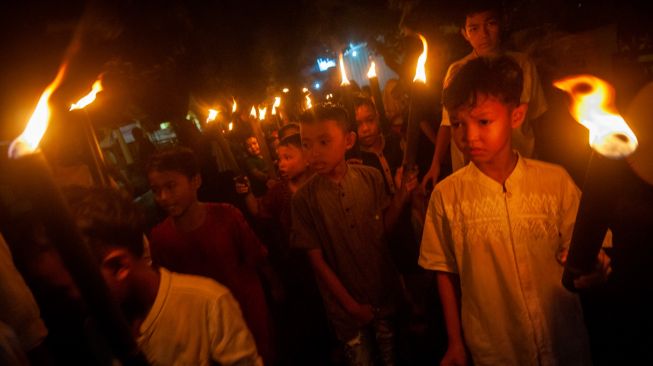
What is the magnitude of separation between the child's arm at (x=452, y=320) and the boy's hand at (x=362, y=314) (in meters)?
0.72

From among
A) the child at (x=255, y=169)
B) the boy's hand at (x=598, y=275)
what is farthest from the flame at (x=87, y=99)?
the child at (x=255, y=169)

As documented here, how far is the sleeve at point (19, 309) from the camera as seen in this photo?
75.0 inches

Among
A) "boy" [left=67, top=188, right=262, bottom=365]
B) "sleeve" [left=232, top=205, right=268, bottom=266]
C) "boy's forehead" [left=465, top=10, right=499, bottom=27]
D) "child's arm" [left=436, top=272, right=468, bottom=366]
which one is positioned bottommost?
"child's arm" [left=436, top=272, right=468, bottom=366]

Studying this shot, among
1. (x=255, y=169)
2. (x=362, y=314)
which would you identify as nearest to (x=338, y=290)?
(x=362, y=314)

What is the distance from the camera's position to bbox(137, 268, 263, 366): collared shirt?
177 centimetres

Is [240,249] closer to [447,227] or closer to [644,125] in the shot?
[447,227]

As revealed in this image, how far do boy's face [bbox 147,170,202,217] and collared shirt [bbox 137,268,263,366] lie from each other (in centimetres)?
131

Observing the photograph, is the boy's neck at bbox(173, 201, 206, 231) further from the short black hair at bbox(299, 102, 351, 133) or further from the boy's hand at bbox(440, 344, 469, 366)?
the boy's hand at bbox(440, 344, 469, 366)

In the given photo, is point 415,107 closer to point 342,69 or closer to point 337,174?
point 337,174

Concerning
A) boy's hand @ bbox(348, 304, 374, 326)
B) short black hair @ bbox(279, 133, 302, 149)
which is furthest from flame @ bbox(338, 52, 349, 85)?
boy's hand @ bbox(348, 304, 374, 326)

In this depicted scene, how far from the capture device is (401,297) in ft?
10.2

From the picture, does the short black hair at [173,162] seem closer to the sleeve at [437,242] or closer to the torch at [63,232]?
the sleeve at [437,242]

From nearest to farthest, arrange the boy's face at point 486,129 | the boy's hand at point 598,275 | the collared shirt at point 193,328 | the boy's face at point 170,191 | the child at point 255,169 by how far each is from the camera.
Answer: the boy's hand at point 598,275 → the collared shirt at point 193,328 → the boy's face at point 486,129 → the boy's face at point 170,191 → the child at point 255,169

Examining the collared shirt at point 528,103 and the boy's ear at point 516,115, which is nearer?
the boy's ear at point 516,115
